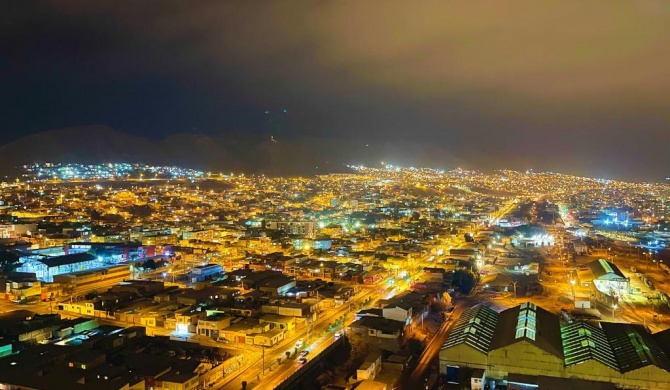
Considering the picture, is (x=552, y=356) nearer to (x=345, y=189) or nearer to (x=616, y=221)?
(x=616, y=221)

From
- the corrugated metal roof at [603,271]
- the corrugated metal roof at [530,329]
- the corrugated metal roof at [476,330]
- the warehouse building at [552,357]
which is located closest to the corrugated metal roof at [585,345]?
the warehouse building at [552,357]

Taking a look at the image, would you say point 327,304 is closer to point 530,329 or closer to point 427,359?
point 427,359

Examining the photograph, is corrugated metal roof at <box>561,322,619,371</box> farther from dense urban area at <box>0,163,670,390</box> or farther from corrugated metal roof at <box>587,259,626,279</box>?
corrugated metal roof at <box>587,259,626,279</box>

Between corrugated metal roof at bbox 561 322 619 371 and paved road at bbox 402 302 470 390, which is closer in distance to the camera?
corrugated metal roof at bbox 561 322 619 371

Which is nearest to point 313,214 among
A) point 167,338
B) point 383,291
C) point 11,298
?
point 383,291

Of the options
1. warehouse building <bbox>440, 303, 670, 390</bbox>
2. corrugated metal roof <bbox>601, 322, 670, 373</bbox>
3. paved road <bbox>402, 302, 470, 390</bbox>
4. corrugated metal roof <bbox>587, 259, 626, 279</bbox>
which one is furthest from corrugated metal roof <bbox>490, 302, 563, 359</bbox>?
corrugated metal roof <bbox>587, 259, 626, 279</bbox>

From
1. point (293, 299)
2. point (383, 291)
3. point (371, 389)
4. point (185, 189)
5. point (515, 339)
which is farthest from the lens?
point (185, 189)
